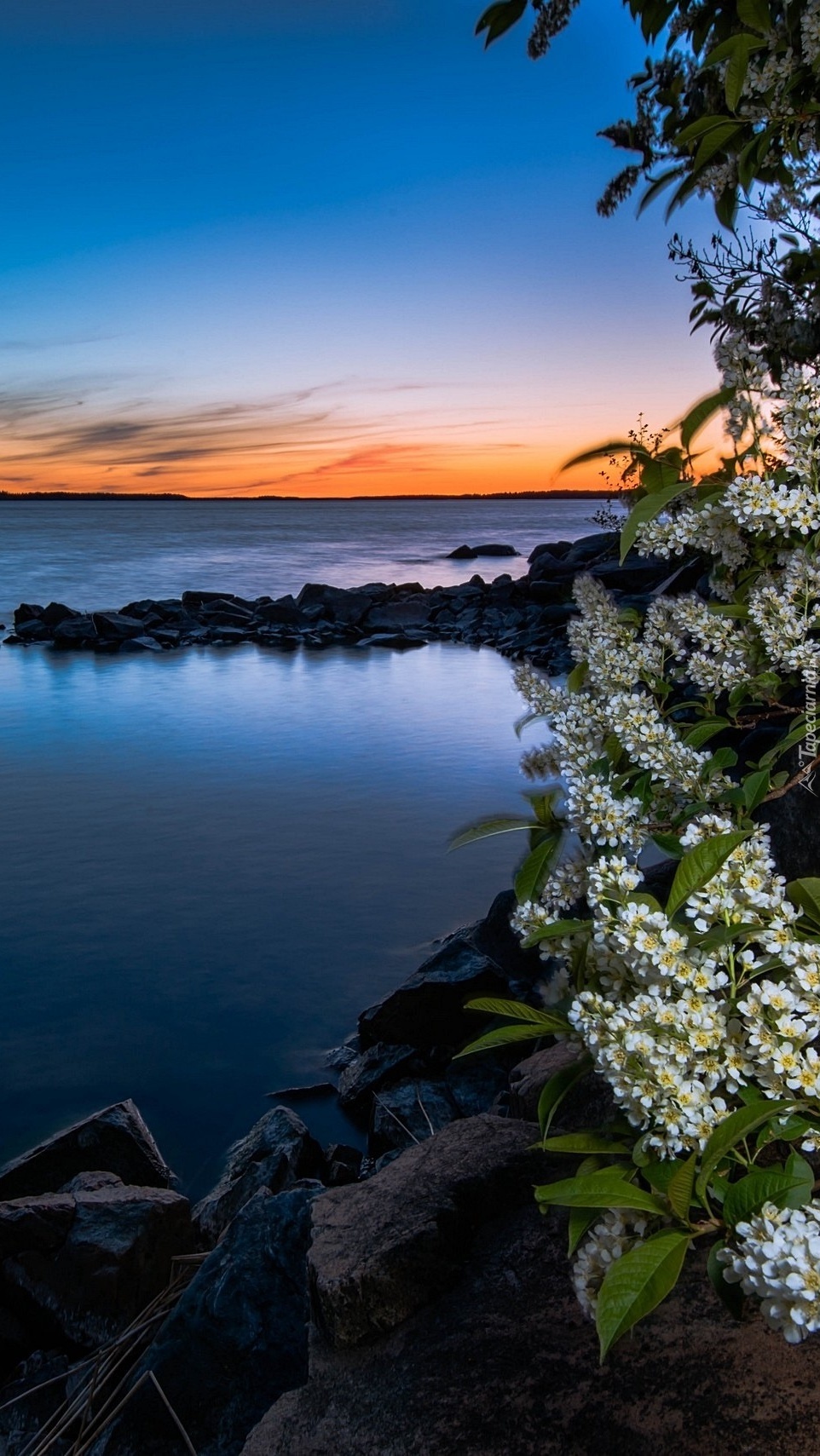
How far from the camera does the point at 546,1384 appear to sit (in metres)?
1.45

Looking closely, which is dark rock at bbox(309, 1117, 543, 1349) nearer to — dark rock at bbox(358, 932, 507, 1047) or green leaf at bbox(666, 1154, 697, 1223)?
green leaf at bbox(666, 1154, 697, 1223)

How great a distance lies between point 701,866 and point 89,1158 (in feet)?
9.68

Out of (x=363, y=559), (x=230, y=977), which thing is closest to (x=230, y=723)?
(x=230, y=977)

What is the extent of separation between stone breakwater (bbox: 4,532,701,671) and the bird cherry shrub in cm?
1223

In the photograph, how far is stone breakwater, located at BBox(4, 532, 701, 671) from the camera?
15.7 meters

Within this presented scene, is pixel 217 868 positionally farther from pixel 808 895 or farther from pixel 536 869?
pixel 808 895

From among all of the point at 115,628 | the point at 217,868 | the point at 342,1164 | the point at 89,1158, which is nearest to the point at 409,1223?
the point at 342,1164

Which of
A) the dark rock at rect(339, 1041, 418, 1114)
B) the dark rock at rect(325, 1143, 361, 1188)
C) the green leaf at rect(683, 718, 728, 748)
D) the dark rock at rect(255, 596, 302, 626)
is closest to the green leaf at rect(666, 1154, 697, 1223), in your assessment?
the green leaf at rect(683, 718, 728, 748)

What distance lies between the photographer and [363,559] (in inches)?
1388

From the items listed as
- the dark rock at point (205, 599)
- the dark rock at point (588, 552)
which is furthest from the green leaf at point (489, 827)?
the dark rock at point (205, 599)

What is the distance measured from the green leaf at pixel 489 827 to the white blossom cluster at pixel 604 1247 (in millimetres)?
509

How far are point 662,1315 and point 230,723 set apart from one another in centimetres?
945

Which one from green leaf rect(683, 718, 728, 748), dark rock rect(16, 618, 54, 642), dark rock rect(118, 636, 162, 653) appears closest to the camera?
green leaf rect(683, 718, 728, 748)

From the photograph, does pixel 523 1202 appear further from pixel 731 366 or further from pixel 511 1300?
pixel 731 366
